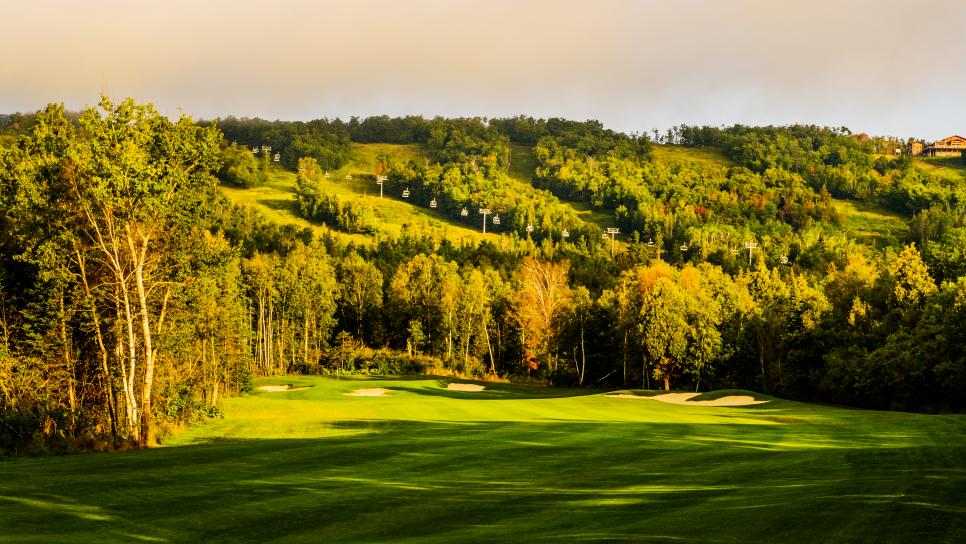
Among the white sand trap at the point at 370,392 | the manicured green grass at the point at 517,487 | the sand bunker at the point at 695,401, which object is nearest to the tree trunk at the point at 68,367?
the manicured green grass at the point at 517,487

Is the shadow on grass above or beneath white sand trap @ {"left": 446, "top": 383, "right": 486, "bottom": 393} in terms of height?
above

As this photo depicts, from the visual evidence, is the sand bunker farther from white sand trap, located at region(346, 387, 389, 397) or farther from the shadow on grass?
the shadow on grass

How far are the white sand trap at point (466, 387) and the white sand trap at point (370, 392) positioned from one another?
26.1 feet

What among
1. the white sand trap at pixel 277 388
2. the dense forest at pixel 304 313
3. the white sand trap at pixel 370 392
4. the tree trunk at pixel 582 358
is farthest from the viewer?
the tree trunk at pixel 582 358

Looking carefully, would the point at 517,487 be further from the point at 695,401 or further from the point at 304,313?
the point at 304,313

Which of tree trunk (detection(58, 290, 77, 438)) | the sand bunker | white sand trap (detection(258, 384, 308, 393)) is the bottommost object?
the sand bunker

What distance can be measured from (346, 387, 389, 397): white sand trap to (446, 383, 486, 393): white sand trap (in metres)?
7.96

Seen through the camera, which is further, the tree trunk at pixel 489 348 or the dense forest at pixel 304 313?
the tree trunk at pixel 489 348

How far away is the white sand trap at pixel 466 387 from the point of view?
248 feet

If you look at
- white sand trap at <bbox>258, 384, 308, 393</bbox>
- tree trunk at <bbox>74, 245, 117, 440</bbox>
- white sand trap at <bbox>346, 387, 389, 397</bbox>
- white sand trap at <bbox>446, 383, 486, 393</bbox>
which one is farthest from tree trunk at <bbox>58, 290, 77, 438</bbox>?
white sand trap at <bbox>446, 383, 486, 393</bbox>

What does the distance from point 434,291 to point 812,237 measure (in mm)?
114465

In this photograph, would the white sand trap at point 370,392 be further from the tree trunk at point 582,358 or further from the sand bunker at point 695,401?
the tree trunk at point 582,358

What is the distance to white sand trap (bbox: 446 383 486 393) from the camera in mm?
75669

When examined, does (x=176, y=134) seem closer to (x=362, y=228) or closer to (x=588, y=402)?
(x=588, y=402)
